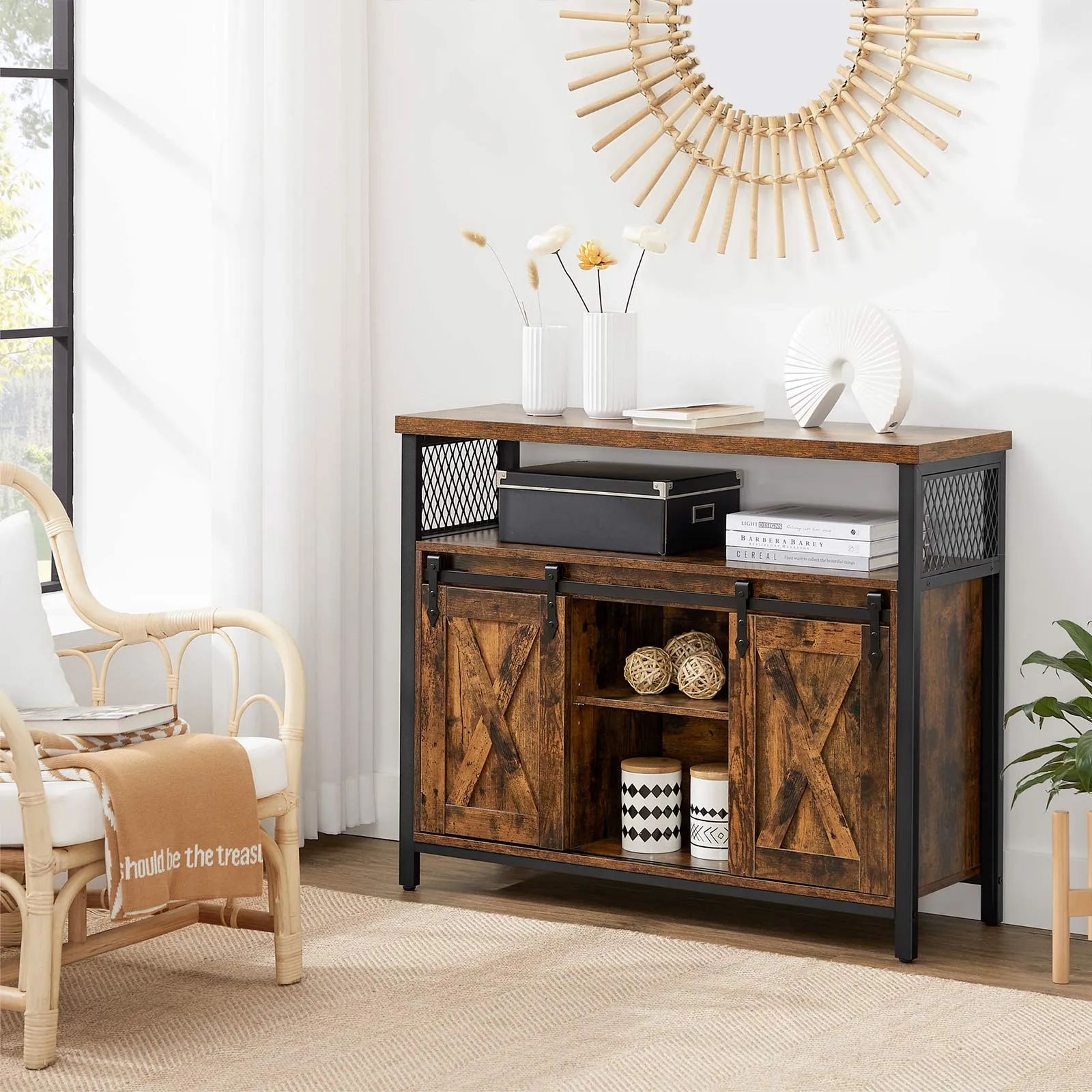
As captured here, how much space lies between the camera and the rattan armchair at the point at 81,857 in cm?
280

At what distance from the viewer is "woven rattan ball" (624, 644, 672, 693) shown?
145 inches

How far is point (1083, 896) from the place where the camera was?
3369 mm

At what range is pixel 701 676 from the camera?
3641 mm

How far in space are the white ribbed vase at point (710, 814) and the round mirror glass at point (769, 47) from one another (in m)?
1.38

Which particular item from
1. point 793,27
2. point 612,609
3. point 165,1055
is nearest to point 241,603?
point 612,609

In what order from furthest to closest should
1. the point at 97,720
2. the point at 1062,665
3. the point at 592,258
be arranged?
1. the point at 592,258
2. the point at 1062,665
3. the point at 97,720

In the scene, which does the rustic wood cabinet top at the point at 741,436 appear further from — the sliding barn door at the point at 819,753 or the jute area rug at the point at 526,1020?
the jute area rug at the point at 526,1020

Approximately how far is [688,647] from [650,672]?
3.9 inches

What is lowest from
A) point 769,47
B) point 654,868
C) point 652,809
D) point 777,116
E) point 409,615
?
point 654,868

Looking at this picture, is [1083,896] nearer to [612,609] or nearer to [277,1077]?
[612,609]

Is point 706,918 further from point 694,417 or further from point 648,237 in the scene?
point 648,237

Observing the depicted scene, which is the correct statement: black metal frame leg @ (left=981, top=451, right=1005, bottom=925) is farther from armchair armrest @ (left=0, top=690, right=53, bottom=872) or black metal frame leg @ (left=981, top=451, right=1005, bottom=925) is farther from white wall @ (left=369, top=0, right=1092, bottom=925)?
armchair armrest @ (left=0, top=690, right=53, bottom=872)

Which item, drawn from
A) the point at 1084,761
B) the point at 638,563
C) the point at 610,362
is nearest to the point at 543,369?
the point at 610,362

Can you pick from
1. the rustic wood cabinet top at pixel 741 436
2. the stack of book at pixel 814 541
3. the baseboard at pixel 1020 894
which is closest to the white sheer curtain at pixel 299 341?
the rustic wood cabinet top at pixel 741 436
